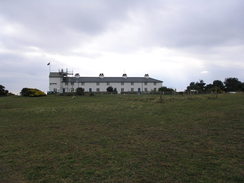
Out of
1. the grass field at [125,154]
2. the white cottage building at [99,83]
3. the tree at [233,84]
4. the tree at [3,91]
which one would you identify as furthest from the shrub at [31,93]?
the tree at [233,84]

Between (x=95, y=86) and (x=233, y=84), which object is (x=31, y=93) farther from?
(x=233, y=84)

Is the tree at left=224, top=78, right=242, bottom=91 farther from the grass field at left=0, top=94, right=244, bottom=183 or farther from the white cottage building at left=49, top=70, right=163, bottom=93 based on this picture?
the grass field at left=0, top=94, right=244, bottom=183

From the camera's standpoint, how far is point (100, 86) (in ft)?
223

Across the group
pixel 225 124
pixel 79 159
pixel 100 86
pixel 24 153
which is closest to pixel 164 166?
pixel 79 159

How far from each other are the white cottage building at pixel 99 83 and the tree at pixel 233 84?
75.9 ft

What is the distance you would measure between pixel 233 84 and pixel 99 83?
149 feet

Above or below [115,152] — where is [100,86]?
above

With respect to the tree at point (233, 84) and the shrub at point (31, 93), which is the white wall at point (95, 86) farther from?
the shrub at point (31, 93)

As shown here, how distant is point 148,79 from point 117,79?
10902 mm

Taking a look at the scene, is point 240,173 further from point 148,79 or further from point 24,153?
point 148,79

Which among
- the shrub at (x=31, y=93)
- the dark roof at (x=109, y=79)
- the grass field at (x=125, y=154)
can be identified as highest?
the dark roof at (x=109, y=79)

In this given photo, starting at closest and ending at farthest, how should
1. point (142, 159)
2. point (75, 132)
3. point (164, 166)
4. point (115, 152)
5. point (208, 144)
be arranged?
point (164, 166)
point (142, 159)
point (115, 152)
point (208, 144)
point (75, 132)

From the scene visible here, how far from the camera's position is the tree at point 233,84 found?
220ft

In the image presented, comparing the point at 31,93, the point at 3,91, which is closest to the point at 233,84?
the point at 31,93
